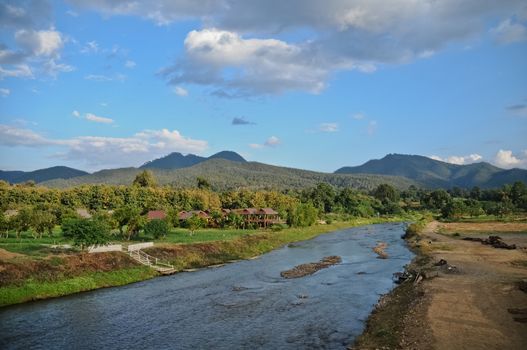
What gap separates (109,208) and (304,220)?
240ft

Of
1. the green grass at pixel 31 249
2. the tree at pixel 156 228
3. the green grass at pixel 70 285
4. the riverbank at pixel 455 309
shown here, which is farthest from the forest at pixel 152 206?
the riverbank at pixel 455 309

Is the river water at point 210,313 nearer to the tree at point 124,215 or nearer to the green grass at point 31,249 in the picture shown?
the green grass at point 31,249

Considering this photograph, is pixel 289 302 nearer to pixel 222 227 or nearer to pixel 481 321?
pixel 481 321

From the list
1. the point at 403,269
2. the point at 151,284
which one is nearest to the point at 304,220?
the point at 403,269

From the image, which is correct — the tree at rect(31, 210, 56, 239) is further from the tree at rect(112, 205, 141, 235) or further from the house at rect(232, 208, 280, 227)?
the house at rect(232, 208, 280, 227)

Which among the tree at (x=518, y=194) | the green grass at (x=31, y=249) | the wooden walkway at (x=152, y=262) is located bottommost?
the wooden walkway at (x=152, y=262)

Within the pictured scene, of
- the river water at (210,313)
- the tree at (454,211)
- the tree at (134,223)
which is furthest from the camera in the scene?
the tree at (454,211)

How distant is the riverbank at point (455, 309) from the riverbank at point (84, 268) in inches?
1179

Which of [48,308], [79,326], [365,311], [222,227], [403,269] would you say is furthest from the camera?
[222,227]

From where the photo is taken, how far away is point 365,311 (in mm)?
35531

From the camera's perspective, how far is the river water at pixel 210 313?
2894 cm

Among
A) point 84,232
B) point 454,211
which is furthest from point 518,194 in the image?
point 84,232

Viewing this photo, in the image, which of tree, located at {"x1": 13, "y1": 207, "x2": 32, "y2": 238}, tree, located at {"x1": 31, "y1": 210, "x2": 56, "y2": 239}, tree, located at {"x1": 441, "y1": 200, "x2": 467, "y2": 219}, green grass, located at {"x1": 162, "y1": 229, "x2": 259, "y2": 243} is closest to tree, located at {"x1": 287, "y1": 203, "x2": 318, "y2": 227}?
green grass, located at {"x1": 162, "y1": 229, "x2": 259, "y2": 243}

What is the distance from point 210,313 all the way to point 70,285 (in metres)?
18.1
